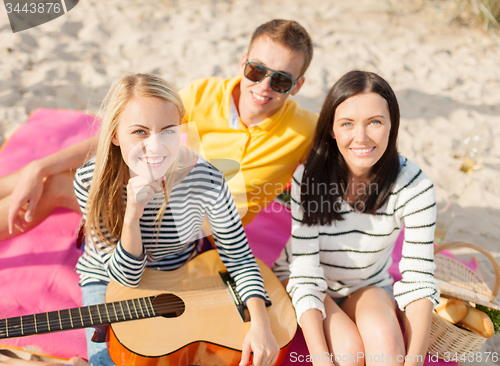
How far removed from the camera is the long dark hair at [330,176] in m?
1.81

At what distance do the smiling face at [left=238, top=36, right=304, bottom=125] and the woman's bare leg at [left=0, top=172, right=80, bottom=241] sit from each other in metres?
1.02

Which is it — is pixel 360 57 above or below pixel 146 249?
above

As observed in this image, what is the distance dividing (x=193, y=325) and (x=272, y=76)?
49.8 inches

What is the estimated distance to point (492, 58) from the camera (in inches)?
197

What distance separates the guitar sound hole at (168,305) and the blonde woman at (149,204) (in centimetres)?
13

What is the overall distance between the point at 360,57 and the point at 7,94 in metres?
3.77

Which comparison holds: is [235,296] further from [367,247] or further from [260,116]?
[260,116]

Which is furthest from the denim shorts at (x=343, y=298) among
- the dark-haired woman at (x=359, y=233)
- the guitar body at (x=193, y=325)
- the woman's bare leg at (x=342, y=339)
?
the guitar body at (x=193, y=325)

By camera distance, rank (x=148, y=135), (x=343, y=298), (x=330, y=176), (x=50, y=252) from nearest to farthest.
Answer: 1. (x=148, y=135)
2. (x=330, y=176)
3. (x=343, y=298)
4. (x=50, y=252)

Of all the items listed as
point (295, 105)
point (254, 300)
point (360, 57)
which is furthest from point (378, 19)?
point (254, 300)

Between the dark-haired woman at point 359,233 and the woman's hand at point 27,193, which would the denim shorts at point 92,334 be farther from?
Answer: the dark-haired woman at point 359,233

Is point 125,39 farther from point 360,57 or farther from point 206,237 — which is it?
point 206,237

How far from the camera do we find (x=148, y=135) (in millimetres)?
1506

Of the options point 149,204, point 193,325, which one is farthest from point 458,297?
point 149,204
